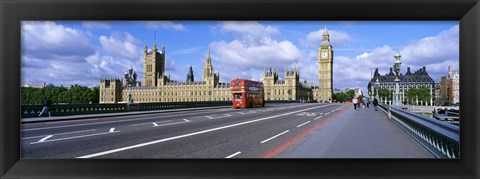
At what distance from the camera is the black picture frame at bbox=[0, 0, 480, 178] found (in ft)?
15.9

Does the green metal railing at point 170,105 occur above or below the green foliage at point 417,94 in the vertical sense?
below

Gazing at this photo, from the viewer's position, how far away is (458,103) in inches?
214

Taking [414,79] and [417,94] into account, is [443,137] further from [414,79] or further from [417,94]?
[417,94]

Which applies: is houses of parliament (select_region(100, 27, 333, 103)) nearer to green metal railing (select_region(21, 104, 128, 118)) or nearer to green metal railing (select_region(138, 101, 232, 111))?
green metal railing (select_region(138, 101, 232, 111))

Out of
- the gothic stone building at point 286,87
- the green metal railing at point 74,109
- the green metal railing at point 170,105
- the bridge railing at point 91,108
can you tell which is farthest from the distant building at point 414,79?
the gothic stone building at point 286,87
